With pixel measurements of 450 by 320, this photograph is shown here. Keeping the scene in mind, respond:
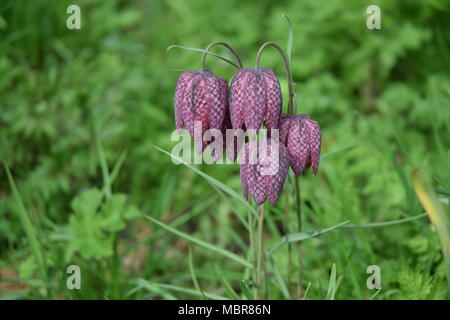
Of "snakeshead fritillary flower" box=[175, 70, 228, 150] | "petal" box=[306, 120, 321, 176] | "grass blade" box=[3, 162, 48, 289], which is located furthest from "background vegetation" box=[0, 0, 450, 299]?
"snakeshead fritillary flower" box=[175, 70, 228, 150]

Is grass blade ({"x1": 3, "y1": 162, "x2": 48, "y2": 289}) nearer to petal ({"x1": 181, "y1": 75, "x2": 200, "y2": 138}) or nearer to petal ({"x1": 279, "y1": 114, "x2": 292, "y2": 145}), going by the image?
petal ({"x1": 181, "y1": 75, "x2": 200, "y2": 138})

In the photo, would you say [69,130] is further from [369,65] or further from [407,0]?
[407,0]

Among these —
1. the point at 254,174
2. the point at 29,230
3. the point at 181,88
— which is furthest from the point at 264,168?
the point at 29,230

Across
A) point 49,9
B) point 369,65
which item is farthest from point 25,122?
point 369,65

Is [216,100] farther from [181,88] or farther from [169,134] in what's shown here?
[169,134]

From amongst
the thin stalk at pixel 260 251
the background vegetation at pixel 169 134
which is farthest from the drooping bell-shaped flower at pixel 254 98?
the background vegetation at pixel 169 134

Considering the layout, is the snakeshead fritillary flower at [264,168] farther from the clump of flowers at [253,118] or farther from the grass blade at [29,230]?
the grass blade at [29,230]
